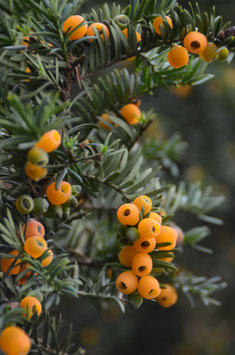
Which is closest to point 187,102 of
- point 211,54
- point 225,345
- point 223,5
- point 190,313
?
point 223,5

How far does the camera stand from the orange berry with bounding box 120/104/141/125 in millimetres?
514

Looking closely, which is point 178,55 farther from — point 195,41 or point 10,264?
point 10,264

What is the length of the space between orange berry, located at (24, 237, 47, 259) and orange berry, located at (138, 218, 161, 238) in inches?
3.9

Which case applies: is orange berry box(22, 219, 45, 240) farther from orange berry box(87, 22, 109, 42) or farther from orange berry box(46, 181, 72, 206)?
orange berry box(87, 22, 109, 42)

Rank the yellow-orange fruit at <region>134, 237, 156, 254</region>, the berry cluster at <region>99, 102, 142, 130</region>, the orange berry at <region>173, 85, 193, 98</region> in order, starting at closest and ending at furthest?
the yellow-orange fruit at <region>134, 237, 156, 254</region>, the berry cluster at <region>99, 102, 142, 130</region>, the orange berry at <region>173, 85, 193, 98</region>

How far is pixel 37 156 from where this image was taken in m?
0.32

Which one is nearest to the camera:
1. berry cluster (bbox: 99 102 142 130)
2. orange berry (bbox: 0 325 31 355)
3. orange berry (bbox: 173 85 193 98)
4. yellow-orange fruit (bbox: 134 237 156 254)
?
orange berry (bbox: 0 325 31 355)

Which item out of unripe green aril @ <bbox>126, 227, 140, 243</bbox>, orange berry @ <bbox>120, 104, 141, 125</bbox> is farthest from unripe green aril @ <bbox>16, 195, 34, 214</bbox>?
orange berry @ <bbox>120, 104, 141, 125</bbox>

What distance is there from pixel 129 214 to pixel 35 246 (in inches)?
4.0

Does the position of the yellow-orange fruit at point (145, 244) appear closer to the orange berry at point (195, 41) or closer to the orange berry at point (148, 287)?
the orange berry at point (148, 287)

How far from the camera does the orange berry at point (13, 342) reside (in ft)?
0.99

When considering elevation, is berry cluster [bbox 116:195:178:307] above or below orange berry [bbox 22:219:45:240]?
below

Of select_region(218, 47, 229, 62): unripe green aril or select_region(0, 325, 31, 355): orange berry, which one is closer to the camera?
select_region(0, 325, 31, 355): orange berry

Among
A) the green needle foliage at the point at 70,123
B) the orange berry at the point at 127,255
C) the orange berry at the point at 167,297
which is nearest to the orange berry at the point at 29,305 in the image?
the green needle foliage at the point at 70,123
